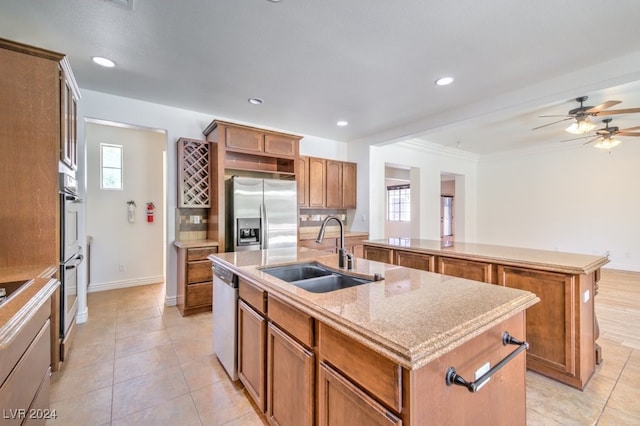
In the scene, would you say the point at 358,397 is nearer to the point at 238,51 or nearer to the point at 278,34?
the point at 278,34

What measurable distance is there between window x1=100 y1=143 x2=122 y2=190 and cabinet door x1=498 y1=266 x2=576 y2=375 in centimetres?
553

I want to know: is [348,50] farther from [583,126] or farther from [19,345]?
[583,126]

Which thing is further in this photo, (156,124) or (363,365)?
(156,124)

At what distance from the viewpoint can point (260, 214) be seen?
153 inches

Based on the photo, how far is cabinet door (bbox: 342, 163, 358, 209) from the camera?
5.28 meters

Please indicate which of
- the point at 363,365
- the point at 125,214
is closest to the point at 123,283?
the point at 125,214

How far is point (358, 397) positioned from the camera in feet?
3.27

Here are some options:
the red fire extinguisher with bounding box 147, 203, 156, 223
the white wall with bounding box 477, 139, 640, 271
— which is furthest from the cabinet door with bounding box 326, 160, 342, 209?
the white wall with bounding box 477, 139, 640, 271

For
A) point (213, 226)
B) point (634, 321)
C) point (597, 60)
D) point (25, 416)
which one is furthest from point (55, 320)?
point (634, 321)

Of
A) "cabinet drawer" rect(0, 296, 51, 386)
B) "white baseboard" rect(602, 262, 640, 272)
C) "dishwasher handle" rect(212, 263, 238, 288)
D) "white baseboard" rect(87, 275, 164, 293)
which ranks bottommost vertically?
"white baseboard" rect(87, 275, 164, 293)

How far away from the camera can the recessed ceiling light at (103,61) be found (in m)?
2.53

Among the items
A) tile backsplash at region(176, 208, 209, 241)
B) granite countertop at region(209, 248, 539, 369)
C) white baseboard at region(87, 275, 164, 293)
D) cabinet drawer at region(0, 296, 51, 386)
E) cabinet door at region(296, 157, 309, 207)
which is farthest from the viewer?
cabinet door at region(296, 157, 309, 207)

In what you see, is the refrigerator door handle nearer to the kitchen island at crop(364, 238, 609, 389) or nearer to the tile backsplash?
the tile backsplash

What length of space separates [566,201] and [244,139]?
22.6 feet
